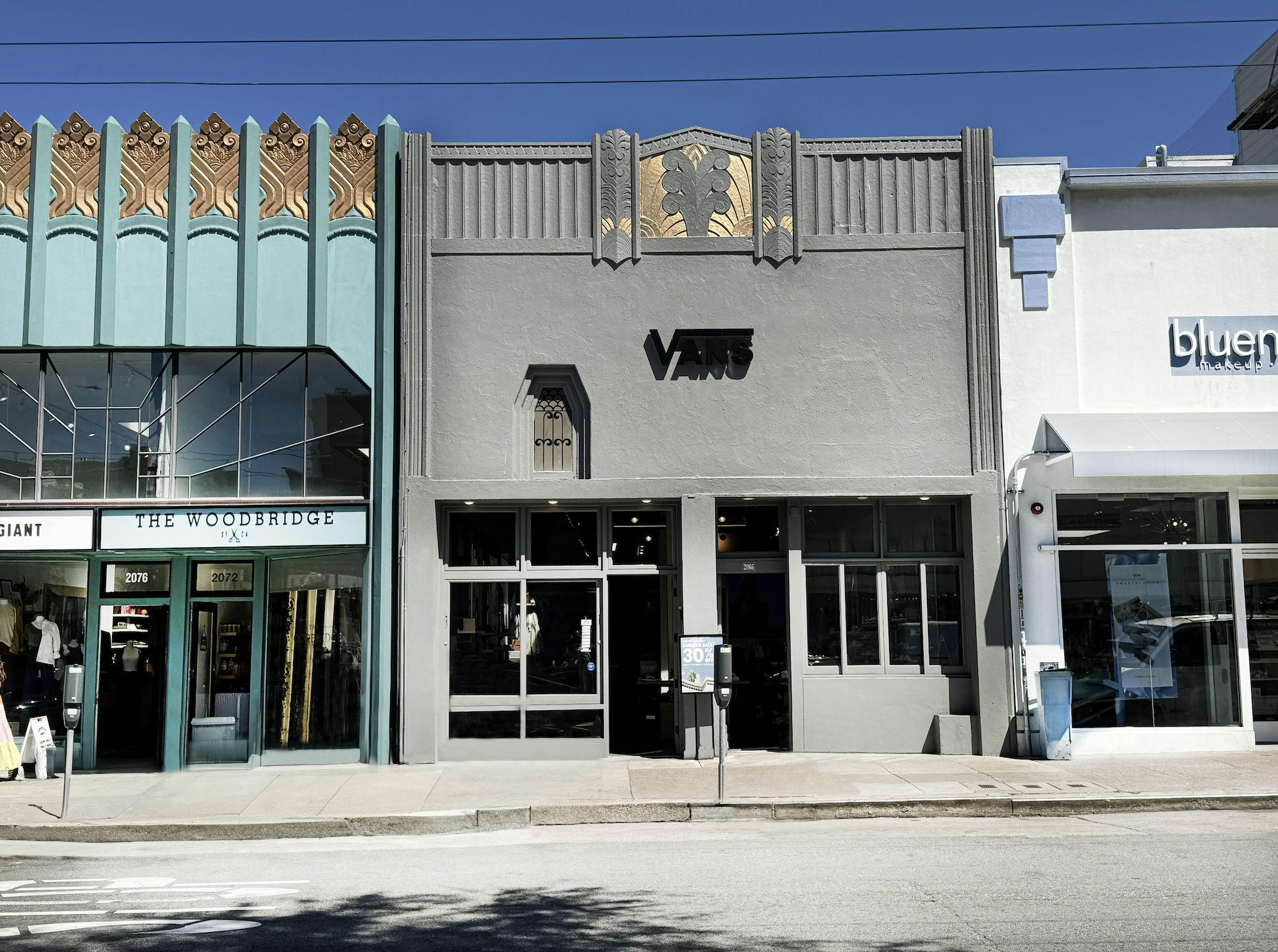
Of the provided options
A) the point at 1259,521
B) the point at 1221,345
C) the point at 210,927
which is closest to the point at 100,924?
the point at 210,927

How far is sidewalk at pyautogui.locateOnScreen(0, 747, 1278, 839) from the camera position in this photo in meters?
11.8

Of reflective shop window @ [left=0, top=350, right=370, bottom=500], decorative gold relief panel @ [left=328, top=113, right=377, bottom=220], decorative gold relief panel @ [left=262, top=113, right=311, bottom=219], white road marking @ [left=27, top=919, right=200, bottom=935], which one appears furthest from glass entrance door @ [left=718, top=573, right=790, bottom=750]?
white road marking @ [left=27, top=919, right=200, bottom=935]

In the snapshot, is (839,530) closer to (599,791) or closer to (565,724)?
(565,724)

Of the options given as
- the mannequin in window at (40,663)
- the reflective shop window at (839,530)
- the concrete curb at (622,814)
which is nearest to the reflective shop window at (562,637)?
the reflective shop window at (839,530)

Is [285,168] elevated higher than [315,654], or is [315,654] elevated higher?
[285,168]

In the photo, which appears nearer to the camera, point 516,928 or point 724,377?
point 516,928

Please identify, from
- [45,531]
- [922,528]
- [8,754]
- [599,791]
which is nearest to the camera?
[599,791]

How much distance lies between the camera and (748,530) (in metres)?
16.1

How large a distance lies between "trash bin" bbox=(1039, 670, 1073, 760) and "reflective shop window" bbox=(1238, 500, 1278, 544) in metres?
3.37

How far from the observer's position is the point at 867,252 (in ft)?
52.0

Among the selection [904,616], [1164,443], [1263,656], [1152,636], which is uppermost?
[1164,443]

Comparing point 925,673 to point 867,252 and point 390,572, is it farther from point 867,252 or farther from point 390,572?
point 390,572

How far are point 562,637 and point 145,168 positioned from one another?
8272 millimetres

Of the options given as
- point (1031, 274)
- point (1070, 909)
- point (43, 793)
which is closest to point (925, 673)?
point (1031, 274)
